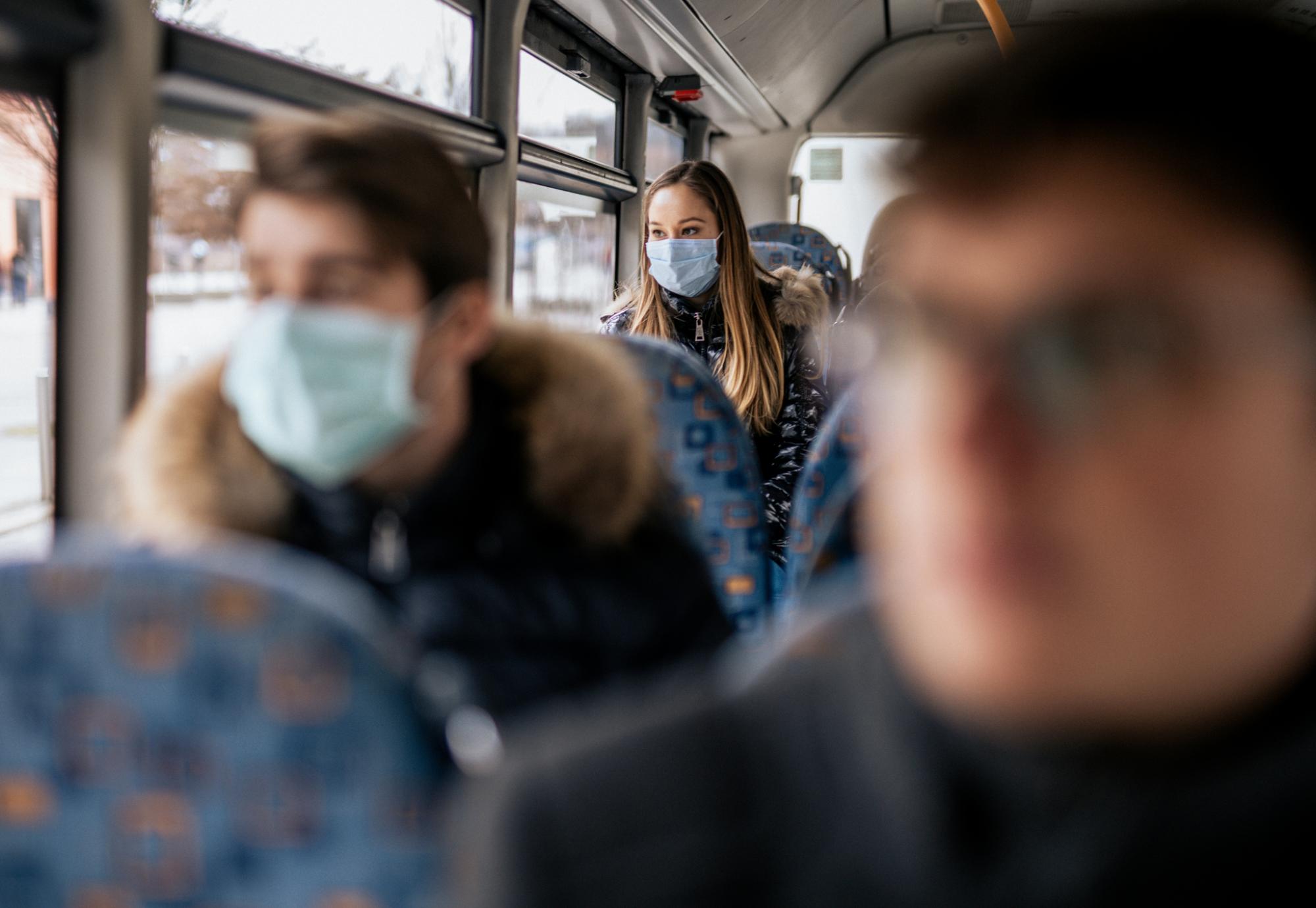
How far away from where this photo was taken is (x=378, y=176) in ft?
3.78

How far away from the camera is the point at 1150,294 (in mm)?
428

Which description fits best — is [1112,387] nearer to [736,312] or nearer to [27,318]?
[27,318]

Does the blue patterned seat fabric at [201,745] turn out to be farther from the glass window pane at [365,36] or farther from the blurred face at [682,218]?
the blurred face at [682,218]

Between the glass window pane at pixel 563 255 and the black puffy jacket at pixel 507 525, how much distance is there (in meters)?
2.06

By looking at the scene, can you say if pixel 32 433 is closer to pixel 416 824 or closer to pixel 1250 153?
pixel 416 824

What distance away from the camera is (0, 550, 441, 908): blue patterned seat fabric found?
691mm

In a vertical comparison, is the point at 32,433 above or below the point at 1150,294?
below

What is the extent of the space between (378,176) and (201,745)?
66cm

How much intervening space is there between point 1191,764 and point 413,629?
806 mm

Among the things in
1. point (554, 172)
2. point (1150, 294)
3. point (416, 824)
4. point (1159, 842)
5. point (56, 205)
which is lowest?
point (416, 824)

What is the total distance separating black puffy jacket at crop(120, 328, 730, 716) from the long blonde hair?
4.40ft

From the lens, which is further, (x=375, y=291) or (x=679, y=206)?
(x=679, y=206)

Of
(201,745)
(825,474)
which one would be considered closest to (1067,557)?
(201,745)

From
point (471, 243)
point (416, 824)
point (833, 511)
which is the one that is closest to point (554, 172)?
point (471, 243)
